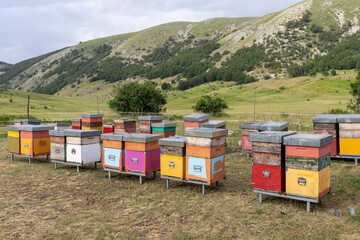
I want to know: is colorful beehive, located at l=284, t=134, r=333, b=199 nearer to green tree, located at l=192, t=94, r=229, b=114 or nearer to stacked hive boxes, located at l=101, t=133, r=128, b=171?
stacked hive boxes, located at l=101, t=133, r=128, b=171

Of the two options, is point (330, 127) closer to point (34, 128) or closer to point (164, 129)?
point (164, 129)

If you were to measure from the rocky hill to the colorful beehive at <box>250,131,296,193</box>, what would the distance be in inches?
2816

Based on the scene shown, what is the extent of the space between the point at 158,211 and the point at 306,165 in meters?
3.33

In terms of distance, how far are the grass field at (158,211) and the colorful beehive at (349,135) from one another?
3.48 ft

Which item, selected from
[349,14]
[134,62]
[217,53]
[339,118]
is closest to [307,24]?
[349,14]

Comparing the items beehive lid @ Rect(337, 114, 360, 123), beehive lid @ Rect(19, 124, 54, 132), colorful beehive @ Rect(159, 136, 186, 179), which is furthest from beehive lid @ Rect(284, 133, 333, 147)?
beehive lid @ Rect(19, 124, 54, 132)

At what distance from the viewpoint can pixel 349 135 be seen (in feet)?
32.5

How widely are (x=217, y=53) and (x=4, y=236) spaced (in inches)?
5010

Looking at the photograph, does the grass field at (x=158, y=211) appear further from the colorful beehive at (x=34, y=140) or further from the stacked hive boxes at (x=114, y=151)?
the colorful beehive at (x=34, y=140)

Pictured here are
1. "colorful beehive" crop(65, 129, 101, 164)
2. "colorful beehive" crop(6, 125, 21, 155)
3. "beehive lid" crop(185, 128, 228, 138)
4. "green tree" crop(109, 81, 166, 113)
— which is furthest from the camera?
"green tree" crop(109, 81, 166, 113)

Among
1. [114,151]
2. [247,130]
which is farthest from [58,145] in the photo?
[247,130]

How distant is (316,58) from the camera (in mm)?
83938

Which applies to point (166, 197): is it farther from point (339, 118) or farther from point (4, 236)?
point (339, 118)

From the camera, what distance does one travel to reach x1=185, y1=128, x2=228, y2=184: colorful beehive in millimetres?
6998
